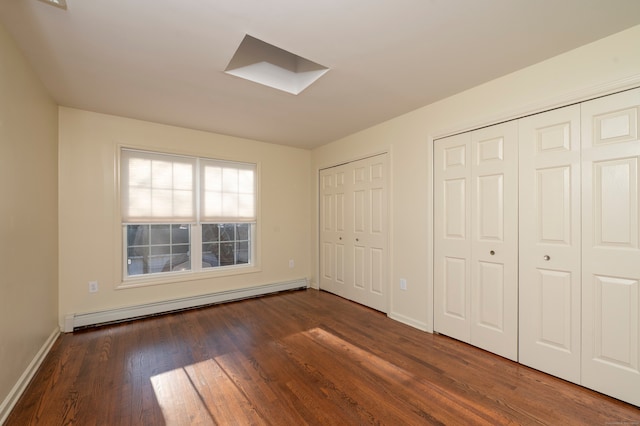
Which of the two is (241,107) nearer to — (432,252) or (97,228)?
(97,228)

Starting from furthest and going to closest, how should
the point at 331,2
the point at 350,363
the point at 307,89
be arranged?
the point at 307,89 < the point at 350,363 < the point at 331,2

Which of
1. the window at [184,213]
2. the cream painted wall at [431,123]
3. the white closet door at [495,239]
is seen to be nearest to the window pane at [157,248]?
the window at [184,213]

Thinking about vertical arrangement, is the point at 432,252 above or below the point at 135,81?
below

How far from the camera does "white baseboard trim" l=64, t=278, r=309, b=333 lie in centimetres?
304

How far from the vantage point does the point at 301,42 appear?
191 cm

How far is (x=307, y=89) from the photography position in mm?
2613

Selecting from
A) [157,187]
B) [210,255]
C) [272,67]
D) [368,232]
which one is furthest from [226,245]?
[272,67]

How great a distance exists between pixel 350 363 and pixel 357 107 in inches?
101

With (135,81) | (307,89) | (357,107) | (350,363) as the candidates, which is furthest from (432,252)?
(135,81)

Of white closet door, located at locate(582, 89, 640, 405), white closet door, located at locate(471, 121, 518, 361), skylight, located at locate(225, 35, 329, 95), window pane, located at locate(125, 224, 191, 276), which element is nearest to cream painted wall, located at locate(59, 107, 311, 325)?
window pane, located at locate(125, 224, 191, 276)

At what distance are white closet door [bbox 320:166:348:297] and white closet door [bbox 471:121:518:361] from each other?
1.97 m

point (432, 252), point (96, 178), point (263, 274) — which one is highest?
point (96, 178)

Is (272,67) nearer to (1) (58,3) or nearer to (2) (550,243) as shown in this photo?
(1) (58,3)

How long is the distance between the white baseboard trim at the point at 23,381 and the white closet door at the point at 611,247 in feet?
12.9
